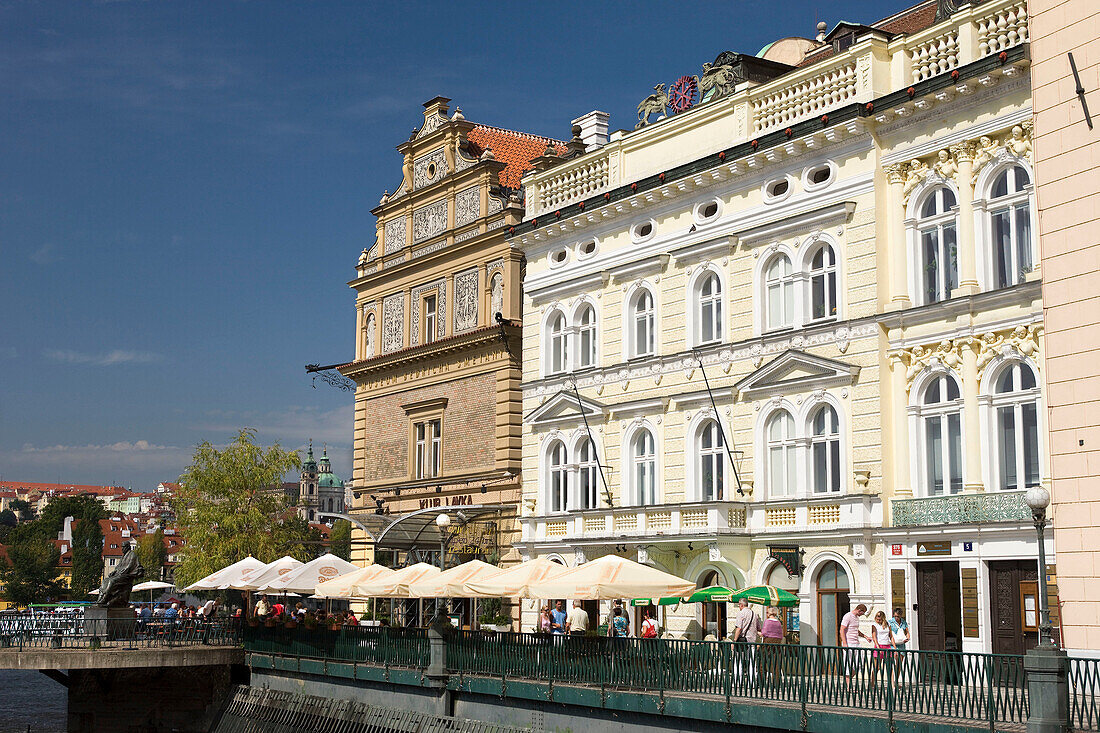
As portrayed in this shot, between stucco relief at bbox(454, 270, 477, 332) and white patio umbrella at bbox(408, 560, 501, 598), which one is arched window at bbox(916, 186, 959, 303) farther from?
stucco relief at bbox(454, 270, 477, 332)

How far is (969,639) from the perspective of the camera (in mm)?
25984

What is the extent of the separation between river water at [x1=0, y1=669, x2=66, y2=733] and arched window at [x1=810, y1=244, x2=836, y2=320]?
1088 inches

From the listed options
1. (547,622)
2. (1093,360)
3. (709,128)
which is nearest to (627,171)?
(709,128)

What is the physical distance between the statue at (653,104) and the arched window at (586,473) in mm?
9373

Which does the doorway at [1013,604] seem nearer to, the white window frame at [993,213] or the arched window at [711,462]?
the white window frame at [993,213]

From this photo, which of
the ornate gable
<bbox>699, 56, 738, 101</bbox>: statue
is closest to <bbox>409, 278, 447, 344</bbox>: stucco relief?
the ornate gable

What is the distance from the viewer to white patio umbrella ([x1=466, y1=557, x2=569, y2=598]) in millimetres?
26172

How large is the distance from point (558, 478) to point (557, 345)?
4041mm

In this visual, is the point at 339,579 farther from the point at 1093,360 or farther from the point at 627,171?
the point at 1093,360

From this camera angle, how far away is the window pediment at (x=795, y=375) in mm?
29500

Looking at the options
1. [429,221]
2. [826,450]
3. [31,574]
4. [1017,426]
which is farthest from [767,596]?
[31,574]

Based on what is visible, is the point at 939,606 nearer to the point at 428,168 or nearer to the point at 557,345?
the point at 557,345

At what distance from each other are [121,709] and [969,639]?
81.1 feet

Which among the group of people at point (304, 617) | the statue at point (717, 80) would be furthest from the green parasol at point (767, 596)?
the statue at point (717, 80)
